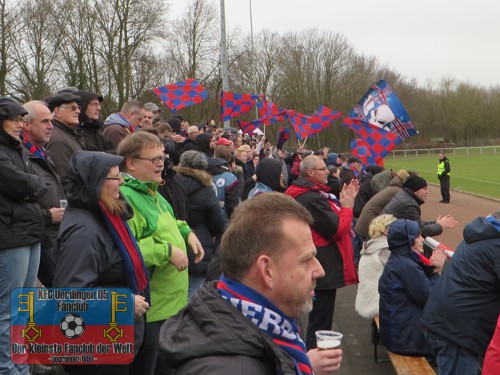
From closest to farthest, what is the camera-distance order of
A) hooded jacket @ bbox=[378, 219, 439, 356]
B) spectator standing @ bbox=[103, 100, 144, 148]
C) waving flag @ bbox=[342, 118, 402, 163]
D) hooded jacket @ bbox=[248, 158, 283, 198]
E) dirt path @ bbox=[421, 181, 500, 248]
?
hooded jacket @ bbox=[378, 219, 439, 356] < hooded jacket @ bbox=[248, 158, 283, 198] < spectator standing @ bbox=[103, 100, 144, 148] < waving flag @ bbox=[342, 118, 402, 163] < dirt path @ bbox=[421, 181, 500, 248]

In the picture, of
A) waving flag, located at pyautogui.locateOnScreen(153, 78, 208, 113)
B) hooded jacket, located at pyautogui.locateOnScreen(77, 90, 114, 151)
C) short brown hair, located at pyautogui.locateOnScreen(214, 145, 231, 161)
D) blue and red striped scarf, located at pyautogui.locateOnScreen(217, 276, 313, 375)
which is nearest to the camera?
blue and red striped scarf, located at pyautogui.locateOnScreen(217, 276, 313, 375)

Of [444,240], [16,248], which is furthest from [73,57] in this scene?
[16,248]

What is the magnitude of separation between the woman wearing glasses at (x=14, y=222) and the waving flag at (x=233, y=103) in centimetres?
1210

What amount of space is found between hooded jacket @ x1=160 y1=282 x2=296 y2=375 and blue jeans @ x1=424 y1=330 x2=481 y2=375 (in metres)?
2.63

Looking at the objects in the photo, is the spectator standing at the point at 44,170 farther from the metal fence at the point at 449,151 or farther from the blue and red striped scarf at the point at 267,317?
the metal fence at the point at 449,151

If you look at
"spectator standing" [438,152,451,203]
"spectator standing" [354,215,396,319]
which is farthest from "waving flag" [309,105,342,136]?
"spectator standing" [438,152,451,203]

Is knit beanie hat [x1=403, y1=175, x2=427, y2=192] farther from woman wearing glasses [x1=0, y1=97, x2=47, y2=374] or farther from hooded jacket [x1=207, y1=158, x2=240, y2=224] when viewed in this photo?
woman wearing glasses [x1=0, y1=97, x2=47, y2=374]

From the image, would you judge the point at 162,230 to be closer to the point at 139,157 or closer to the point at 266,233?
the point at 139,157

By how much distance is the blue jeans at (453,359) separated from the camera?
3.92 m

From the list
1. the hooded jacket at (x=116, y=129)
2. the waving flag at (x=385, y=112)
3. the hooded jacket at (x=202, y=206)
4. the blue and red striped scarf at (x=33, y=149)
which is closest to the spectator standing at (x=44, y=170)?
the blue and red striped scarf at (x=33, y=149)

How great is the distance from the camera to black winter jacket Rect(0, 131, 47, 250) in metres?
4.02

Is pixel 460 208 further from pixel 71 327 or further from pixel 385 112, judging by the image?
pixel 71 327

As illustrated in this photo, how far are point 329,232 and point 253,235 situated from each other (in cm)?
350

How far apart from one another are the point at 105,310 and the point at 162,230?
832 mm
